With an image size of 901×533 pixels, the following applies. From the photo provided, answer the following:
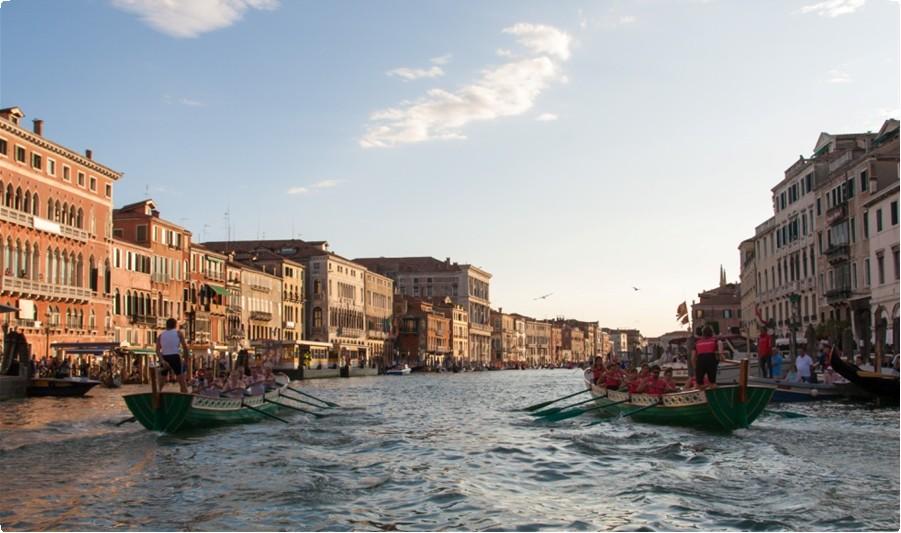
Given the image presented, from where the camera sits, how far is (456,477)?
1233 centimetres

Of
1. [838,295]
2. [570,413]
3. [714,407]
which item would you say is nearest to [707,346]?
[714,407]

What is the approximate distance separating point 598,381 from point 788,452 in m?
9.62

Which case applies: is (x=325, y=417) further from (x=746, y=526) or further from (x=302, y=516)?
(x=746, y=526)

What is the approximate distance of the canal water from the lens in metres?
9.42

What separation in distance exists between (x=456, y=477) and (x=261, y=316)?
63.0m

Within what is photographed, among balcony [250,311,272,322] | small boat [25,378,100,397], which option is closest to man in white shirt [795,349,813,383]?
small boat [25,378,100,397]

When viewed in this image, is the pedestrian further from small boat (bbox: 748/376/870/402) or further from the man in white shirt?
the man in white shirt

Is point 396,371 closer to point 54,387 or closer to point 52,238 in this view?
point 52,238

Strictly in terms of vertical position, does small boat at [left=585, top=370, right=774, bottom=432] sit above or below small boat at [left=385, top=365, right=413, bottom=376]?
above

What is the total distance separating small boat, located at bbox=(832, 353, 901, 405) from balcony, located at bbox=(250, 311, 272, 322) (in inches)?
2100

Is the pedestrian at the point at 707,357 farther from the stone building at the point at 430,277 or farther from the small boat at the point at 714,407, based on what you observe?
the stone building at the point at 430,277

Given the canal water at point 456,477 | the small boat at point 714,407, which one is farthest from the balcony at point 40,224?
the small boat at point 714,407

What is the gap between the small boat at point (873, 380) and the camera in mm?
23625

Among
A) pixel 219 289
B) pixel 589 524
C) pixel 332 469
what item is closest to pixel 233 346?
pixel 219 289
